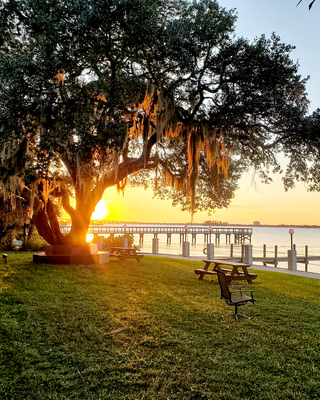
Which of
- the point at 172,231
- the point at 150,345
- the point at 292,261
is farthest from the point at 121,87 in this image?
the point at 172,231

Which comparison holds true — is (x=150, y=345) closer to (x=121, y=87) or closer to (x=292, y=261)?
(x=121, y=87)

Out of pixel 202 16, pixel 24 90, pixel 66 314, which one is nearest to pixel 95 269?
pixel 66 314

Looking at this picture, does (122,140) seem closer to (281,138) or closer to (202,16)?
(202,16)

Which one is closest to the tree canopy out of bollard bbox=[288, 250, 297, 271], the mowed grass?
the mowed grass

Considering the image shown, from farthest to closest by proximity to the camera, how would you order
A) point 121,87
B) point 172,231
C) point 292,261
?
1. point 172,231
2. point 292,261
3. point 121,87

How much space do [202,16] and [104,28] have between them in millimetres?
3168

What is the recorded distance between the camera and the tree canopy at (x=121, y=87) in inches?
341

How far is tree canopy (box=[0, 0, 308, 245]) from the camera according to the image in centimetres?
865

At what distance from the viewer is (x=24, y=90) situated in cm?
849

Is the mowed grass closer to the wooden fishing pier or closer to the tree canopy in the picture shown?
the tree canopy

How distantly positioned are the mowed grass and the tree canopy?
13.3 feet

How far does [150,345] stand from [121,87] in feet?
25.4

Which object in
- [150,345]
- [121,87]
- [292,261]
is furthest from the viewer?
[292,261]

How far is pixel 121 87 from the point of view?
9.85m
